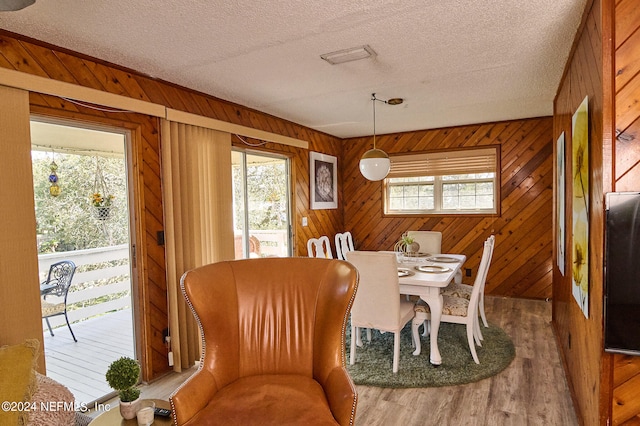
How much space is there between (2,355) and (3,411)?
21cm

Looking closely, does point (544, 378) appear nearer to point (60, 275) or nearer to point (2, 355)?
point (2, 355)

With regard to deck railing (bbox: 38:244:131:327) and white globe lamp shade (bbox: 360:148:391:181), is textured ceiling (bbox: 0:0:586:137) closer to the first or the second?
white globe lamp shade (bbox: 360:148:391:181)

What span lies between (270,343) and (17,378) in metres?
1.10

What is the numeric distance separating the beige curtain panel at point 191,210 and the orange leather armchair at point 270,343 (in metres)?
1.22

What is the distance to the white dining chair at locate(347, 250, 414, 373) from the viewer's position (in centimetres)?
289

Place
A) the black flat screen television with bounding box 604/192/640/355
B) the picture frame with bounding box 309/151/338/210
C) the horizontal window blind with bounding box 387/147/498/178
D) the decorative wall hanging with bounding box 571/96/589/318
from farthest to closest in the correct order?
the picture frame with bounding box 309/151/338/210 → the horizontal window blind with bounding box 387/147/498/178 → the decorative wall hanging with bounding box 571/96/589/318 → the black flat screen television with bounding box 604/192/640/355

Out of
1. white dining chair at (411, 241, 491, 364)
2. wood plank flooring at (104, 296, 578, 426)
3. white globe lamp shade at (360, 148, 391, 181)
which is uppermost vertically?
white globe lamp shade at (360, 148, 391, 181)

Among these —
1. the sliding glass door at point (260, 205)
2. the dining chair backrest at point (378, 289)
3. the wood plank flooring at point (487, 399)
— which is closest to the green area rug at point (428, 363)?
the wood plank flooring at point (487, 399)

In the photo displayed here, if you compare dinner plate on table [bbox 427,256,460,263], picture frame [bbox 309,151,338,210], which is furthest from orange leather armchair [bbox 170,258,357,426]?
picture frame [bbox 309,151,338,210]

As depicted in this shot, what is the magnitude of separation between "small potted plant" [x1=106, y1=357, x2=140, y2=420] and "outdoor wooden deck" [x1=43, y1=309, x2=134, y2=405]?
148 centimetres

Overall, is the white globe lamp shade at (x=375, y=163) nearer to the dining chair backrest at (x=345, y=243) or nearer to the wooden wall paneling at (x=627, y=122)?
the dining chair backrest at (x=345, y=243)

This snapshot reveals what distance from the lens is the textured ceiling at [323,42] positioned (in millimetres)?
1995

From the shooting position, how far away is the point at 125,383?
1.56m

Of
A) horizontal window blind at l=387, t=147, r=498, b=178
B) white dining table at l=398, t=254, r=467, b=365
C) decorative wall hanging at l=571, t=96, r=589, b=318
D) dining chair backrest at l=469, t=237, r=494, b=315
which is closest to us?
decorative wall hanging at l=571, t=96, r=589, b=318
